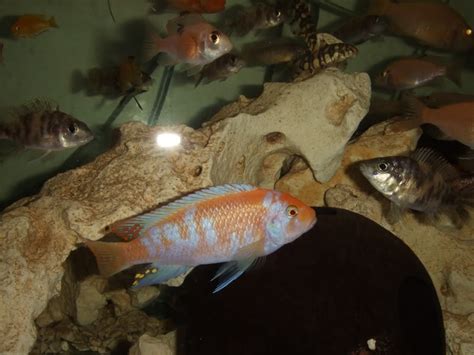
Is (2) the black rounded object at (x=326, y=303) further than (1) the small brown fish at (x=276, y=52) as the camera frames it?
No

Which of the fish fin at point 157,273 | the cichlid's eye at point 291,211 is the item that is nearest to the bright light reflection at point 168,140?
the fish fin at point 157,273

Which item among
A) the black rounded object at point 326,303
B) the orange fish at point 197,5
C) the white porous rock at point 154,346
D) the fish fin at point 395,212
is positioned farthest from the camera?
the orange fish at point 197,5

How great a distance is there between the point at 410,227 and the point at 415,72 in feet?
7.80

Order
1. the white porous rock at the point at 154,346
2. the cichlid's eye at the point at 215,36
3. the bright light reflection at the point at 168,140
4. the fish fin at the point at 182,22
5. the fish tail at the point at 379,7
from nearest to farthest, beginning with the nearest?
the bright light reflection at the point at 168,140, the white porous rock at the point at 154,346, the cichlid's eye at the point at 215,36, the fish fin at the point at 182,22, the fish tail at the point at 379,7

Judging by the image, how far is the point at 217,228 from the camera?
1.92m

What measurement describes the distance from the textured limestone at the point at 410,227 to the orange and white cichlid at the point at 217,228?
5.39 ft

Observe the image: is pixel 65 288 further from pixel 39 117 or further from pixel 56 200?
pixel 39 117

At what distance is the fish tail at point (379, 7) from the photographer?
5480 millimetres

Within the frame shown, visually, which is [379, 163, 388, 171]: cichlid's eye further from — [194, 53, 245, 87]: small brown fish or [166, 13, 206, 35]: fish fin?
[166, 13, 206, 35]: fish fin

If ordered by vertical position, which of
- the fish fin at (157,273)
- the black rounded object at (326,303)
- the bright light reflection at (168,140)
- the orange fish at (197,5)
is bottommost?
the black rounded object at (326,303)

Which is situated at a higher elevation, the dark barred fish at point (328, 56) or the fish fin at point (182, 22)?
the fish fin at point (182, 22)

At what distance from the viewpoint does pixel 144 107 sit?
570 centimetres

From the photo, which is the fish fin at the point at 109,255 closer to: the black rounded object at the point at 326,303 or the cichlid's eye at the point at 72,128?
Answer: the black rounded object at the point at 326,303

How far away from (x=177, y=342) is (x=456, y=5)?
7.59m
